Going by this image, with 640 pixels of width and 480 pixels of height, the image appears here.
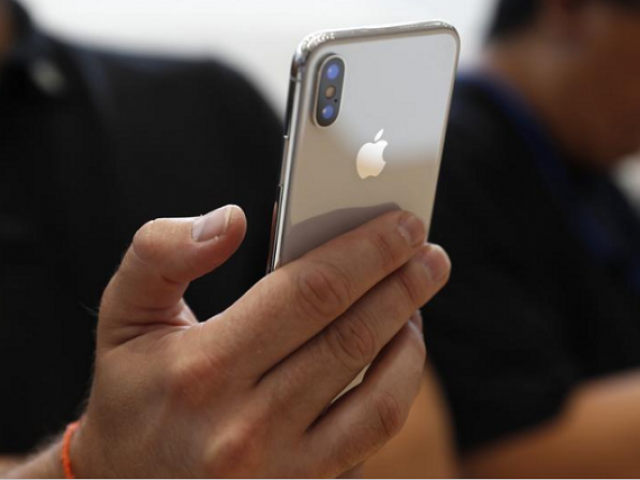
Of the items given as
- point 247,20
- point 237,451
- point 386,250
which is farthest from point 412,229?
point 247,20

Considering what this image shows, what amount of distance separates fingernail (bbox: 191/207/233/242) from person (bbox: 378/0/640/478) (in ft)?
1.62

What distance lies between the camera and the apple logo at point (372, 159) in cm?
40

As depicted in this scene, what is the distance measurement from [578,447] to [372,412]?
59cm

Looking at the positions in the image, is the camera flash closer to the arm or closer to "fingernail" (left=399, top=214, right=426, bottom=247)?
"fingernail" (left=399, top=214, right=426, bottom=247)

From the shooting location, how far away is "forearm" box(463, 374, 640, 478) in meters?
0.89

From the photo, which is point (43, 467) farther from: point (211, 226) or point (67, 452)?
point (211, 226)

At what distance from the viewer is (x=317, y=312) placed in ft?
1.19

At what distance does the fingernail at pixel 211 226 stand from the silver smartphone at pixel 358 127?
3 cm

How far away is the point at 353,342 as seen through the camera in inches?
14.8

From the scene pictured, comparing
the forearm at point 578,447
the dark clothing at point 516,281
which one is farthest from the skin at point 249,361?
the forearm at point 578,447

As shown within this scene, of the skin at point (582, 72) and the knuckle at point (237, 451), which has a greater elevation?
the skin at point (582, 72)

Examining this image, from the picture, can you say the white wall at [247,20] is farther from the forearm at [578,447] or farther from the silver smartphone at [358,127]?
the silver smartphone at [358,127]

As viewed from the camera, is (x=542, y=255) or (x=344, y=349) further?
(x=542, y=255)

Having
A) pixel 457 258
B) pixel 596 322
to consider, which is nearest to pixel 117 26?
pixel 457 258
